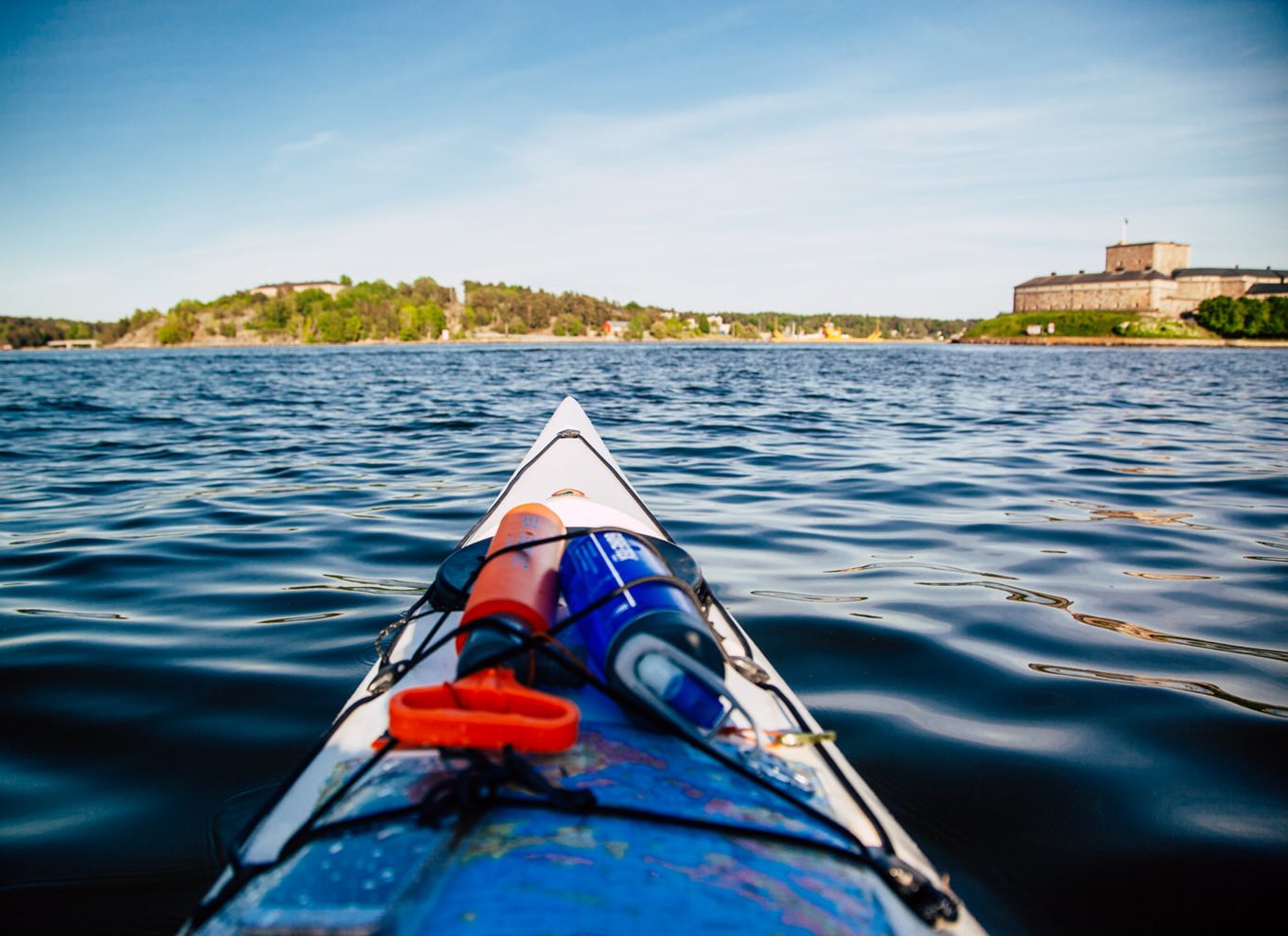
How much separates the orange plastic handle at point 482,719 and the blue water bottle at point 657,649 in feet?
0.69

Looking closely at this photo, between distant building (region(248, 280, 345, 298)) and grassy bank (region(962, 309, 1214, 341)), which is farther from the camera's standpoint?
distant building (region(248, 280, 345, 298))

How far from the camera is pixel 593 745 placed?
163 centimetres

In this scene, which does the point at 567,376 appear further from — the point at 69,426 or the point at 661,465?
the point at 661,465

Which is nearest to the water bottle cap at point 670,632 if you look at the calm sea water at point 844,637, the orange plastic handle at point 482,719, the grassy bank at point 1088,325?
the orange plastic handle at point 482,719

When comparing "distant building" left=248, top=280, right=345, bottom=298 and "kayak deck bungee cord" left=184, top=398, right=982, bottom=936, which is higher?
"distant building" left=248, top=280, right=345, bottom=298

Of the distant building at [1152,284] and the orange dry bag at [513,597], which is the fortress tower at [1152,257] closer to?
the distant building at [1152,284]

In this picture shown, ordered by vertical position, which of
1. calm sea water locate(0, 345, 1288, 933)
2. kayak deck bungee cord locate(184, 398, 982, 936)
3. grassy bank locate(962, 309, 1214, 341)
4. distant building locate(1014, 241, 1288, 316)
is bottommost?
calm sea water locate(0, 345, 1288, 933)

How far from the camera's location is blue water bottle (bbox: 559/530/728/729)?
1727mm

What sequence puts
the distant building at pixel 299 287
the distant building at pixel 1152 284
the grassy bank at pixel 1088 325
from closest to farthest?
the grassy bank at pixel 1088 325
the distant building at pixel 1152 284
the distant building at pixel 299 287

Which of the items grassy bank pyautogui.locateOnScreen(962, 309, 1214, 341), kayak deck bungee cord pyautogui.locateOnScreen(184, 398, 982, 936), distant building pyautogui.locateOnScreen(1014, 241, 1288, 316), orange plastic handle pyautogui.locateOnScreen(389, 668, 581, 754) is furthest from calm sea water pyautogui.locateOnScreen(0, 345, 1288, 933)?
distant building pyautogui.locateOnScreen(1014, 241, 1288, 316)

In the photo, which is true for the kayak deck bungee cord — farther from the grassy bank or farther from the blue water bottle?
the grassy bank

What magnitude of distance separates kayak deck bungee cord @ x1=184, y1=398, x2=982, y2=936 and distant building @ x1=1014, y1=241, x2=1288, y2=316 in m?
122

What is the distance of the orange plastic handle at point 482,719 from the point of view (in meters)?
1.52

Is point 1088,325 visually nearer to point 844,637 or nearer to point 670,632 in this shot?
point 844,637
